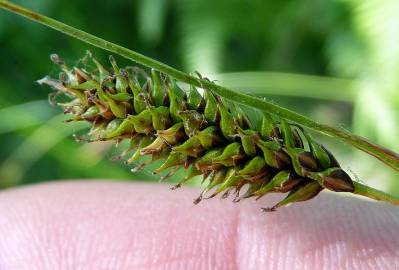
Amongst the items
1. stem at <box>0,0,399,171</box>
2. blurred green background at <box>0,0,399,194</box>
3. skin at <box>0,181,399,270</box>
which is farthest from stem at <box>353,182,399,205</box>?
blurred green background at <box>0,0,399,194</box>

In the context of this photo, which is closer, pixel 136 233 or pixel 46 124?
pixel 136 233

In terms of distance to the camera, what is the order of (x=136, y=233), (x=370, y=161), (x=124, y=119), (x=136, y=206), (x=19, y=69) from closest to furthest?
(x=124, y=119)
(x=136, y=233)
(x=136, y=206)
(x=370, y=161)
(x=19, y=69)

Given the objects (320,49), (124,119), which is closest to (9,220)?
(124,119)

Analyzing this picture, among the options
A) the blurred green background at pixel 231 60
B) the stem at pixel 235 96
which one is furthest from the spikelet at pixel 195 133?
the blurred green background at pixel 231 60

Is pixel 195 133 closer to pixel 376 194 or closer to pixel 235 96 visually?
pixel 235 96

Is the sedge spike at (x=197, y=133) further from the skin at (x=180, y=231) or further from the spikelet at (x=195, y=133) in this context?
the skin at (x=180, y=231)

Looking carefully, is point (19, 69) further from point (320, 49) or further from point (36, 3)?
point (320, 49)

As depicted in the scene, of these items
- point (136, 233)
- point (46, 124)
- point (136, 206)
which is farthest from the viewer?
point (46, 124)

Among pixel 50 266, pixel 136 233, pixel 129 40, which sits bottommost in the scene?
pixel 50 266
